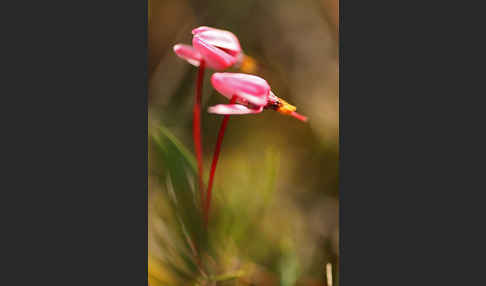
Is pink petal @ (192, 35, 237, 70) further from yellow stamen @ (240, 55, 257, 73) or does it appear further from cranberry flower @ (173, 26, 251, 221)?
yellow stamen @ (240, 55, 257, 73)

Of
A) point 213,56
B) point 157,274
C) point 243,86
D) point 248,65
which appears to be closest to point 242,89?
point 243,86

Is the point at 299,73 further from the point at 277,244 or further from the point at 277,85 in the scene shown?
the point at 277,244

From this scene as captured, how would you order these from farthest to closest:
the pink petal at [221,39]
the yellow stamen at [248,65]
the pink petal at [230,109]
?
the yellow stamen at [248,65] → the pink petal at [221,39] → the pink petal at [230,109]

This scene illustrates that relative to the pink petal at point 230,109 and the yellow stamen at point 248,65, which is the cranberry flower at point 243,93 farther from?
the yellow stamen at point 248,65

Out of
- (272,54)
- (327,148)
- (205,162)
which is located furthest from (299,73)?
(205,162)

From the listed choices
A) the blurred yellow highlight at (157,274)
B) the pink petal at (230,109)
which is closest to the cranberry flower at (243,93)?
the pink petal at (230,109)

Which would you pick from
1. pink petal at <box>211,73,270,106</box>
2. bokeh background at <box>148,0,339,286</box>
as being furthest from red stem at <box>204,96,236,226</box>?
pink petal at <box>211,73,270,106</box>
